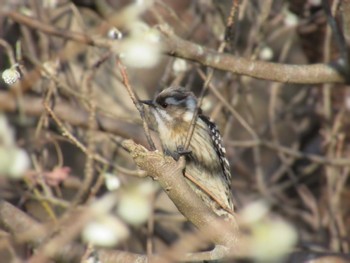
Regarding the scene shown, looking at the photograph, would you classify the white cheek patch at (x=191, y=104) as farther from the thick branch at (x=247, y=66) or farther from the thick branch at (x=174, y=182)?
the thick branch at (x=174, y=182)

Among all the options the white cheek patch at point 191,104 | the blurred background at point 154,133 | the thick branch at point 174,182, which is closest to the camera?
the thick branch at point 174,182

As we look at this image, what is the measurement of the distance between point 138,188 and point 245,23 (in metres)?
6.11

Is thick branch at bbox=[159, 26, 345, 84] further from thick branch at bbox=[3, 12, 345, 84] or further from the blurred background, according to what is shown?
the blurred background

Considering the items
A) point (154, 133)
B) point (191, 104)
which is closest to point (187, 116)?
point (191, 104)

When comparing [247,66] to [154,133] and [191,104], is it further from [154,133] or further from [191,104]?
[154,133]

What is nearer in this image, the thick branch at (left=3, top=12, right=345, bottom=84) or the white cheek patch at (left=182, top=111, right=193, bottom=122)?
the thick branch at (left=3, top=12, right=345, bottom=84)

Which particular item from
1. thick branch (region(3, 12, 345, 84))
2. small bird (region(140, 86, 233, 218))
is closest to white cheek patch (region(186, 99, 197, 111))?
small bird (region(140, 86, 233, 218))

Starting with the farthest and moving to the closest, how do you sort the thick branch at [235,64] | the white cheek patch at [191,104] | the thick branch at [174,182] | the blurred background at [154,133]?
the white cheek patch at [191,104], the blurred background at [154,133], the thick branch at [235,64], the thick branch at [174,182]

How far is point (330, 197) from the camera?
6.75m

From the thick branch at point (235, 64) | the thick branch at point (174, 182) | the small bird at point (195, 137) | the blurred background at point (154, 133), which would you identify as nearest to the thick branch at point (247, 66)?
the thick branch at point (235, 64)

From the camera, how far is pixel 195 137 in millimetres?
5633

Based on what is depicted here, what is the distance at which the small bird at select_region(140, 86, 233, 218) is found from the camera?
552cm

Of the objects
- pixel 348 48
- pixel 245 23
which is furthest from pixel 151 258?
pixel 245 23

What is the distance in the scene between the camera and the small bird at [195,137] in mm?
5523
